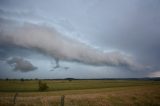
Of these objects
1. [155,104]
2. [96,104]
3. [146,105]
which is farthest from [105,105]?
[155,104]

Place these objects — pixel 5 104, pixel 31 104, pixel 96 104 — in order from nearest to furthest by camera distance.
Answer: pixel 5 104 → pixel 31 104 → pixel 96 104

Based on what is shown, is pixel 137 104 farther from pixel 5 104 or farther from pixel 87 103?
pixel 5 104

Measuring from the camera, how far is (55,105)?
20.8 m

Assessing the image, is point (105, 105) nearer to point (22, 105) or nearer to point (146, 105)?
point (146, 105)

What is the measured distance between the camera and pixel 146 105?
2266 centimetres

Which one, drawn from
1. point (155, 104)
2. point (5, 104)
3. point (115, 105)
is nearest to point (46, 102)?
point (5, 104)

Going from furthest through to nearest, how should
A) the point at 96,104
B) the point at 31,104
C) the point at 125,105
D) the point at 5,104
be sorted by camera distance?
the point at 125,105 → the point at 96,104 → the point at 31,104 → the point at 5,104

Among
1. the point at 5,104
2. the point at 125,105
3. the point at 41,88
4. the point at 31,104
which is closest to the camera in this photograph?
the point at 5,104

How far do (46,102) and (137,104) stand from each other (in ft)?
40.5

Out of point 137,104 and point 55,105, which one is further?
point 137,104

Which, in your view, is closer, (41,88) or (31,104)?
(31,104)

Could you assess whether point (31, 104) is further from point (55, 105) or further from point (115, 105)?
point (115, 105)

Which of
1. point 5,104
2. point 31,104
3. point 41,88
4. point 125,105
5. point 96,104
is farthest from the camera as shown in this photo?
point 41,88

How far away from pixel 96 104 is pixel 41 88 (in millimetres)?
57879
